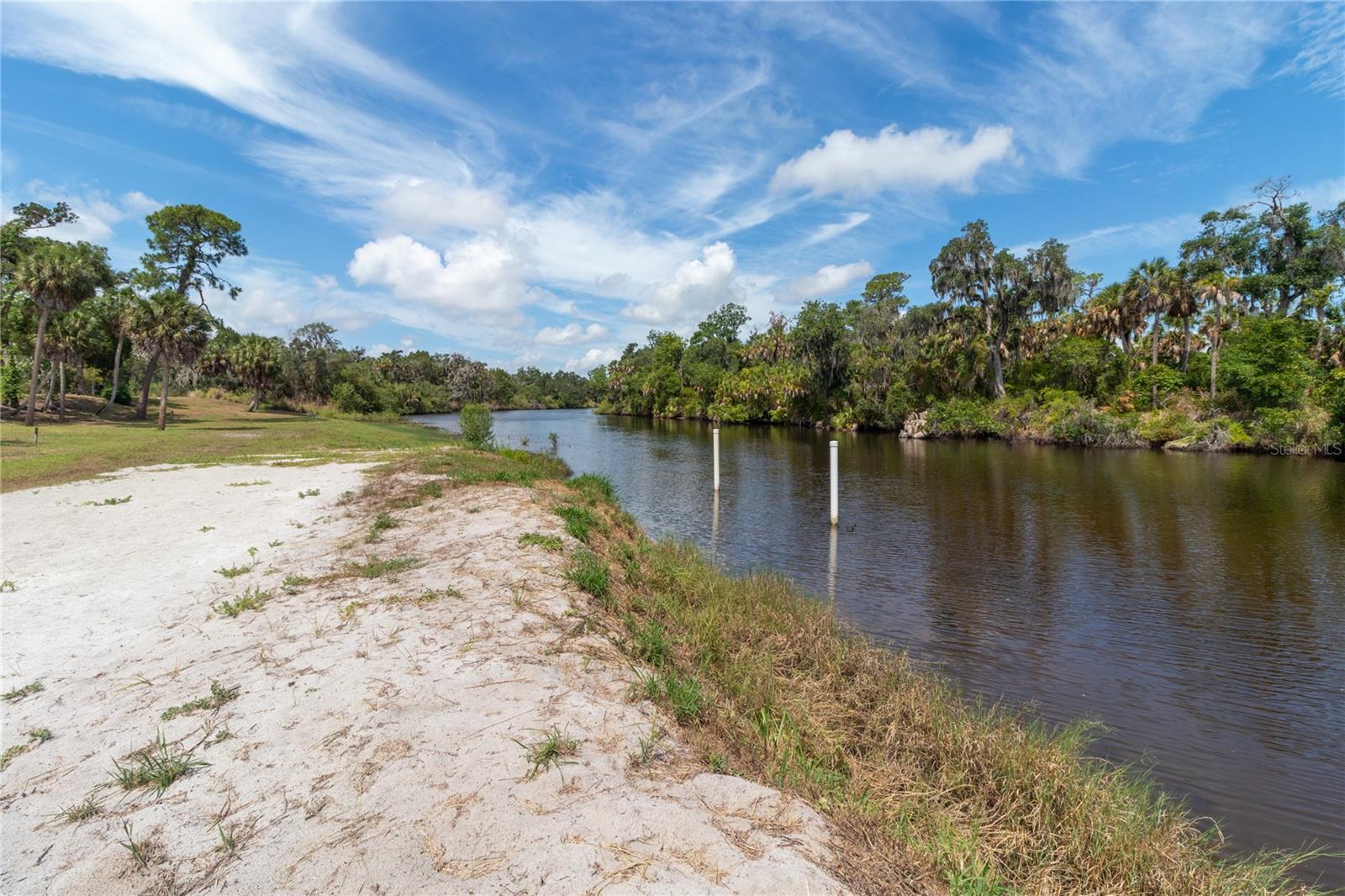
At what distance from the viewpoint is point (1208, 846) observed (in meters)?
5.11

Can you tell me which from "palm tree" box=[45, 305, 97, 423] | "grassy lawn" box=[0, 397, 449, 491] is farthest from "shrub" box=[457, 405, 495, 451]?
"palm tree" box=[45, 305, 97, 423]

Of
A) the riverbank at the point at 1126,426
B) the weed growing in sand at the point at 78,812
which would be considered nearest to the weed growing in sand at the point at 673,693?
the weed growing in sand at the point at 78,812

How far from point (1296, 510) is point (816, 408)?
52.0 metres

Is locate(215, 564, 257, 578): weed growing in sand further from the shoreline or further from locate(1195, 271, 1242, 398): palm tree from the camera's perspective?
locate(1195, 271, 1242, 398): palm tree

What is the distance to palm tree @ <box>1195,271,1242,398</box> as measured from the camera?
42656 mm

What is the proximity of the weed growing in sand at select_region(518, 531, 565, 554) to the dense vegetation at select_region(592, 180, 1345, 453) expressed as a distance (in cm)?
4640

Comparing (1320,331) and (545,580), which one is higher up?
(1320,331)

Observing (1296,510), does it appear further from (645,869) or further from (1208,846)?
(645,869)

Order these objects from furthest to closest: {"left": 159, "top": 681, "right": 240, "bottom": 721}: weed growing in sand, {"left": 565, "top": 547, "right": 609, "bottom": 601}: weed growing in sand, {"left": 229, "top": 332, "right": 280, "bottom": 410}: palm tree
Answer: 1. {"left": 229, "top": 332, "right": 280, "bottom": 410}: palm tree
2. {"left": 565, "top": 547, "right": 609, "bottom": 601}: weed growing in sand
3. {"left": 159, "top": 681, "right": 240, "bottom": 721}: weed growing in sand

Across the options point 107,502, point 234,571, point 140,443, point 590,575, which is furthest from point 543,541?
point 140,443

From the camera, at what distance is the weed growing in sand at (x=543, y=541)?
9.48 m

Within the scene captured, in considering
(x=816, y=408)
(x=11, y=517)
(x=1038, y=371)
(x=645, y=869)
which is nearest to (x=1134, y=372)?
(x=1038, y=371)

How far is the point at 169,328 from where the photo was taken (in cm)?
3269

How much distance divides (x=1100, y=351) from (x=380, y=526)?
59488 millimetres
